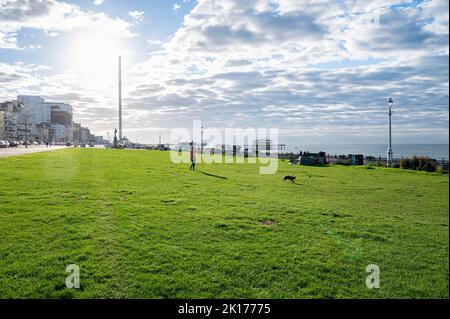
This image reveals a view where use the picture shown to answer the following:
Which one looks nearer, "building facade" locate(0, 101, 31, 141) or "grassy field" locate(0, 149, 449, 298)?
"grassy field" locate(0, 149, 449, 298)

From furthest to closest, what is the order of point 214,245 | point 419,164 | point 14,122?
1. point 14,122
2. point 419,164
3. point 214,245

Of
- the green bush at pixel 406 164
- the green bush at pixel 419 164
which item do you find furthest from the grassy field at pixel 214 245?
the green bush at pixel 406 164

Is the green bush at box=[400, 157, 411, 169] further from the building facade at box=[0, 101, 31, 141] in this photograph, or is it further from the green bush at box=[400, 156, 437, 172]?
the building facade at box=[0, 101, 31, 141]

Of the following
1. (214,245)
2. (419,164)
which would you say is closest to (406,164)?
(419,164)

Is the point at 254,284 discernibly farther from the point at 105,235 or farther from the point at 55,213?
the point at 55,213

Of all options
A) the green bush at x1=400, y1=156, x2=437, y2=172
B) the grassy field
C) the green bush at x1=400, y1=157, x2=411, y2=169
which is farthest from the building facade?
the grassy field

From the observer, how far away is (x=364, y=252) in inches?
301

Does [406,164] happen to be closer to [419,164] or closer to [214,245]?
[419,164]

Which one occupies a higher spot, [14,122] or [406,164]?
[14,122]

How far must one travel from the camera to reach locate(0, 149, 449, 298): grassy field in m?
5.82

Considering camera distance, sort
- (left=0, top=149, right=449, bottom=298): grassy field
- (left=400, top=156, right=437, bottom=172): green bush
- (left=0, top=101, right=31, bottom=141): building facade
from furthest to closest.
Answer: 1. (left=0, top=101, right=31, bottom=141): building facade
2. (left=400, top=156, right=437, bottom=172): green bush
3. (left=0, top=149, right=449, bottom=298): grassy field

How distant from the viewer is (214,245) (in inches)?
304
